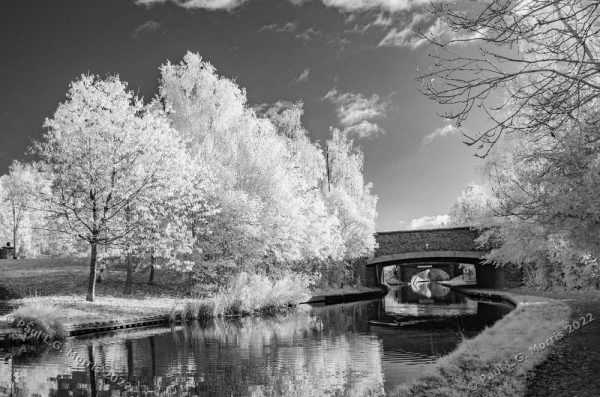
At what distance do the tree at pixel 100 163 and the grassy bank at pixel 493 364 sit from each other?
14621 millimetres

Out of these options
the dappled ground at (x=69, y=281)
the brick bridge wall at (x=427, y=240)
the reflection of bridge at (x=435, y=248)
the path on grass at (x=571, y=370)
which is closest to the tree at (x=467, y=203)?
the reflection of bridge at (x=435, y=248)

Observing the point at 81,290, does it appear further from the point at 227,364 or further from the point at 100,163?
the point at 227,364

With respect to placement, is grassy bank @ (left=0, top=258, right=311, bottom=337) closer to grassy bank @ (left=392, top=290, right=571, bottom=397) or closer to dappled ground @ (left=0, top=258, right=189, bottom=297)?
dappled ground @ (left=0, top=258, right=189, bottom=297)

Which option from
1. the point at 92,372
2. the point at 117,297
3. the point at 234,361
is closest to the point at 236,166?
the point at 117,297

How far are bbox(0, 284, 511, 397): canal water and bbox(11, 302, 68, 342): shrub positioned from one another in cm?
67

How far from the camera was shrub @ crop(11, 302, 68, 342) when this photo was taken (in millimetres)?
14836

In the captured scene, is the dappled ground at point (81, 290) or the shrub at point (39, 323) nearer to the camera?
the shrub at point (39, 323)

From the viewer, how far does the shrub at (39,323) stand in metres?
14.8

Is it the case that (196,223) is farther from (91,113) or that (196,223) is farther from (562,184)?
(562,184)

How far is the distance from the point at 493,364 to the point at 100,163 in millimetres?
16781

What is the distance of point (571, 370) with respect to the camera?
8820mm

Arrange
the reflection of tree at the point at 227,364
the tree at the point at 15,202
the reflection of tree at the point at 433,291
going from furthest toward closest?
the reflection of tree at the point at 433,291, the tree at the point at 15,202, the reflection of tree at the point at 227,364

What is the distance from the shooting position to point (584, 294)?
24.9 metres

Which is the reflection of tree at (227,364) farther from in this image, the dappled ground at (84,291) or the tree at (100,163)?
the tree at (100,163)
